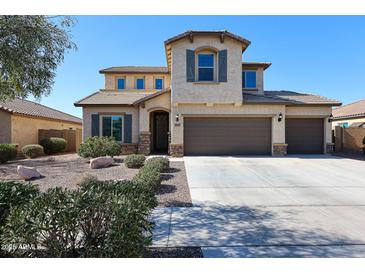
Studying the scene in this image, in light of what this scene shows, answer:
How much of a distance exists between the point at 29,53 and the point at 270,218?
22.1ft

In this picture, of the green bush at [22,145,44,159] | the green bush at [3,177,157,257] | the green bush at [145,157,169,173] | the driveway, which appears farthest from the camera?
the green bush at [22,145,44,159]

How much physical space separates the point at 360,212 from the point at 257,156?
9371 mm

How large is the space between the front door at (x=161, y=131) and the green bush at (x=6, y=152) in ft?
30.9

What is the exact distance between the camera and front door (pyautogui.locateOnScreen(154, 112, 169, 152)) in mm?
18094

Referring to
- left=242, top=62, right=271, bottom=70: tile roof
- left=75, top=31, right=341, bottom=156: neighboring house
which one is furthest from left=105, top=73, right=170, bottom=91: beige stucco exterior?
left=242, top=62, right=271, bottom=70: tile roof

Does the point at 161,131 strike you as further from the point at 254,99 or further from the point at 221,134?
the point at 254,99

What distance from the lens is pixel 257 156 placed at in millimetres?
14266

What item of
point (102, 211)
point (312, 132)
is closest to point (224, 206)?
point (102, 211)

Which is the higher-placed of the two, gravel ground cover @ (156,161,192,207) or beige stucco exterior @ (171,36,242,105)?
beige stucco exterior @ (171,36,242,105)

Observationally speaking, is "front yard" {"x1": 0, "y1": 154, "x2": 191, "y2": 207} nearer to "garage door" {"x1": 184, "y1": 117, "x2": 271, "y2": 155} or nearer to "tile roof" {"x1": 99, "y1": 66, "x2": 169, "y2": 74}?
"garage door" {"x1": 184, "y1": 117, "x2": 271, "y2": 155}

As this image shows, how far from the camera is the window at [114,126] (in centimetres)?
1535

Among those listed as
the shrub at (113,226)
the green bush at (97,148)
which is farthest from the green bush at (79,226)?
the green bush at (97,148)

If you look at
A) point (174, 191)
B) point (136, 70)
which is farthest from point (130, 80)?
point (174, 191)

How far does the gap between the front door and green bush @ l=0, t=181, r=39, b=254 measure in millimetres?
14632
